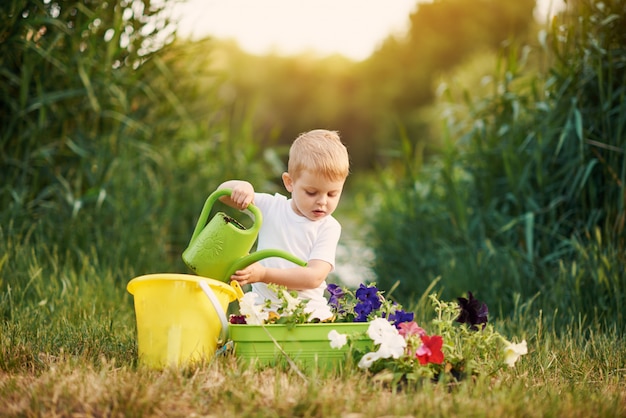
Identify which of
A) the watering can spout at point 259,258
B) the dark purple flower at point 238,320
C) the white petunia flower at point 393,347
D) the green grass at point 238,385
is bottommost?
the green grass at point 238,385

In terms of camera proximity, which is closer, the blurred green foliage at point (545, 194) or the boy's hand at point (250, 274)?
the boy's hand at point (250, 274)

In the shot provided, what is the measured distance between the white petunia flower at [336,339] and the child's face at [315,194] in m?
0.54

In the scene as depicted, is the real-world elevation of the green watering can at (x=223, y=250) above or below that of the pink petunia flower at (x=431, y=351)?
above

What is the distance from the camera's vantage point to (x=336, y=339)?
2146mm


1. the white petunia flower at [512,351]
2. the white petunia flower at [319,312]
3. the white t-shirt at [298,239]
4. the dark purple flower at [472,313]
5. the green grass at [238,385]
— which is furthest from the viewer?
the white t-shirt at [298,239]

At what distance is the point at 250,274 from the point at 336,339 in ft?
1.43

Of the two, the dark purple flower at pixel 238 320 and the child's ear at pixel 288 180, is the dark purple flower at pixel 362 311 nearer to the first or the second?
the dark purple flower at pixel 238 320

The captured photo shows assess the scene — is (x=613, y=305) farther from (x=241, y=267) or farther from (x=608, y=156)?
(x=241, y=267)

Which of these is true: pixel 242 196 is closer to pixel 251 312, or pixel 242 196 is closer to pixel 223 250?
pixel 223 250

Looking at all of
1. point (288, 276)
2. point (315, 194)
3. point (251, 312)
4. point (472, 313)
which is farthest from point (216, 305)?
point (472, 313)

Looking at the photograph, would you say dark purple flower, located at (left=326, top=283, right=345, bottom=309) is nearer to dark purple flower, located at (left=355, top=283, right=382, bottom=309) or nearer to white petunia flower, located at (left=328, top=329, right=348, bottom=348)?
dark purple flower, located at (left=355, top=283, right=382, bottom=309)

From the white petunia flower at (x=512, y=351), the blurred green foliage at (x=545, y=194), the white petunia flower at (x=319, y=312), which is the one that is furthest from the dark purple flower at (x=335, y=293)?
the blurred green foliage at (x=545, y=194)

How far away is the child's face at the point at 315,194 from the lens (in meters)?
2.53

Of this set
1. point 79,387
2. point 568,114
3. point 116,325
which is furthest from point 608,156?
point 79,387
